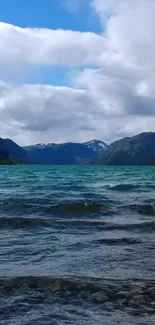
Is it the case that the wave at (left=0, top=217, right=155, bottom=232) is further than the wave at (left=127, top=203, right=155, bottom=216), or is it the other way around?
the wave at (left=127, top=203, right=155, bottom=216)

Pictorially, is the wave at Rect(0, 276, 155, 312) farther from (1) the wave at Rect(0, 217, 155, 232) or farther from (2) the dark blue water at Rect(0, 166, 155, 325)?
(1) the wave at Rect(0, 217, 155, 232)

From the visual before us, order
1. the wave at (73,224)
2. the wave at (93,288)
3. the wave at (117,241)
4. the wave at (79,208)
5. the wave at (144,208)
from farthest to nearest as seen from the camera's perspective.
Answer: the wave at (79,208)
the wave at (144,208)
the wave at (73,224)
the wave at (117,241)
the wave at (93,288)

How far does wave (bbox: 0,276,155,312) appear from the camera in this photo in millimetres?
8711

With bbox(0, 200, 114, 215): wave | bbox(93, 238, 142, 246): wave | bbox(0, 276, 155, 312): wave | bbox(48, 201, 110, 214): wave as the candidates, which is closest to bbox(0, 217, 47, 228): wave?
bbox(0, 200, 114, 215): wave

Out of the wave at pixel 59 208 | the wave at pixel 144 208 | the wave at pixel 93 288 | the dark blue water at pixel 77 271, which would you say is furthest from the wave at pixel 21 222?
the wave at pixel 93 288

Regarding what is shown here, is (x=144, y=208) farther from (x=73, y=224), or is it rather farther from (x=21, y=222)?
(x=21, y=222)

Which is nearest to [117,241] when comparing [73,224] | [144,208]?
[73,224]

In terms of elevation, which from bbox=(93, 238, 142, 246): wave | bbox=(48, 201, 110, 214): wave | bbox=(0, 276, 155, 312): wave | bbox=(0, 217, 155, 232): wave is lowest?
bbox=(0, 276, 155, 312): wave

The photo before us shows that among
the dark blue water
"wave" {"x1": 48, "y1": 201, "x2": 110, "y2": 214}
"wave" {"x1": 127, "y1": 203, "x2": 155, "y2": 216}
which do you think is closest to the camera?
the dark blue water

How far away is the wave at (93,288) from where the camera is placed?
28.6ft

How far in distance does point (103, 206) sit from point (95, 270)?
15826 millimetres

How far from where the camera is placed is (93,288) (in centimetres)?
944

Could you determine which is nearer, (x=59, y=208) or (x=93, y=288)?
(x=93, y=288)

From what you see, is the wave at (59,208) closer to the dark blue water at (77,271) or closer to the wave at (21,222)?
the wave at (21,222)
